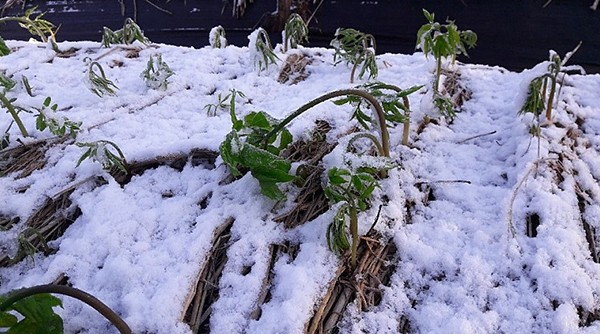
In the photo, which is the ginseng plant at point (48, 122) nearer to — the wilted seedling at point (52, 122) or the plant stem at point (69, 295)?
the wilted seedling at point (52, 122)

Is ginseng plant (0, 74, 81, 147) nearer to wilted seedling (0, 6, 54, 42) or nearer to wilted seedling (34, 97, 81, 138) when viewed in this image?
wilted seedling (34, 97, 81, 138)

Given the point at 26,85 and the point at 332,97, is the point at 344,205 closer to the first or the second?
the point at 332,97

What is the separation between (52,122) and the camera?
201cm

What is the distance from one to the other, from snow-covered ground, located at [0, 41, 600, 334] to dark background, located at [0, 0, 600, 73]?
5.94 feet

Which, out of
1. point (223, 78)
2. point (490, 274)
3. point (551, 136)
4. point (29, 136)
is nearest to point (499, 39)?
point (551, 136)

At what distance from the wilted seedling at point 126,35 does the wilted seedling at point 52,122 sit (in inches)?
48.0

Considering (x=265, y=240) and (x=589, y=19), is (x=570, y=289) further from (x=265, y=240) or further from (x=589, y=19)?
(x=589, y=19)

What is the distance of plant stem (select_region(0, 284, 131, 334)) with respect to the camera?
1.08 meters

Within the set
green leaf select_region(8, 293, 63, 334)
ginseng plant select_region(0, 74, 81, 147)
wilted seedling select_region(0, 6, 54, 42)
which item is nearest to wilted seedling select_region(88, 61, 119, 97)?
ginseng plant select_region(0, 74, 81, 147)

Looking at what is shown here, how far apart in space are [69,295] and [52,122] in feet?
3.83

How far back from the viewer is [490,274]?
4.67 feet

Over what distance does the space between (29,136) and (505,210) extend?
212 cm

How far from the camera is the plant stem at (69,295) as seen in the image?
1.08 m

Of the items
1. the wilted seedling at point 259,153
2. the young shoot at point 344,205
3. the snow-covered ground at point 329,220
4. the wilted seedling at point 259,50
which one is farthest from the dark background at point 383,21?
the young shoot at point 344,205
